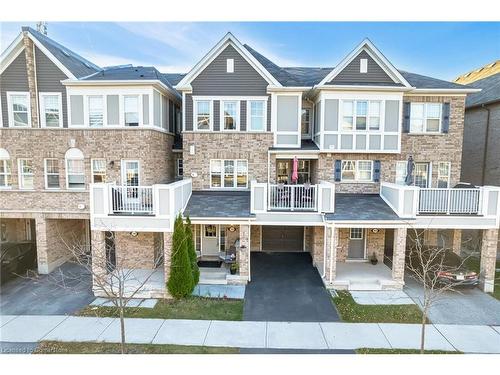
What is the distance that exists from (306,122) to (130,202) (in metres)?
9.90

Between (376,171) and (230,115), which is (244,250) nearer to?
(230,115)

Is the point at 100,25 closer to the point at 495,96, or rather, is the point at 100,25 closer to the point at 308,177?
the point at 308,177

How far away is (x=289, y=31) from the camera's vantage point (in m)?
10.7

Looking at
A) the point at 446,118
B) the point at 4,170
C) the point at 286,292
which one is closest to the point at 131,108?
the point at 4,170

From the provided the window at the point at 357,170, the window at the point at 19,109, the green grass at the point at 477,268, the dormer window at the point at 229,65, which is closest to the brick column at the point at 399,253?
the green grass at the point at 477,268

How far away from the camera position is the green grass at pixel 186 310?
9.50 metres

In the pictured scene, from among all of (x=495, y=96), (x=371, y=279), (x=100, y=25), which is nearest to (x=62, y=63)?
(x=100, y=25)

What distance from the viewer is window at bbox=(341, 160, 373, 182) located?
14.2 metres

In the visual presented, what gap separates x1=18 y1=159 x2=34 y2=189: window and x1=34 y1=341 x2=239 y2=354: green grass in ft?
27.1

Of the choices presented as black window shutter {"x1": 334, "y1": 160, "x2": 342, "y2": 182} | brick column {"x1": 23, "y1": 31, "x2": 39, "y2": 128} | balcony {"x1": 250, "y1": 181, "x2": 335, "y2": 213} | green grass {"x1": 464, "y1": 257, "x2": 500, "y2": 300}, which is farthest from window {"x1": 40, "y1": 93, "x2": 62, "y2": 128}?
green grass {"x1": 464, "y1": 257, "x2": 500, "y2": 300}

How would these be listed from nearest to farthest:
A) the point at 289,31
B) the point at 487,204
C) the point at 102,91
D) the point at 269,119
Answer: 1. the point at 289,31
2. the point at 487,204
3. the point at 102,91
4. the point at 269,119

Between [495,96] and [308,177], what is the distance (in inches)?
439

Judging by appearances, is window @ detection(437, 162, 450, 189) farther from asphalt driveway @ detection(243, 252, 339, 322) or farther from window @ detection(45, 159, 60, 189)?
window @ detection(45, 159, 60, 189)

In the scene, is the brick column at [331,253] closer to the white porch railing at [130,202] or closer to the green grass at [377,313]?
the green grass at [377,313]
